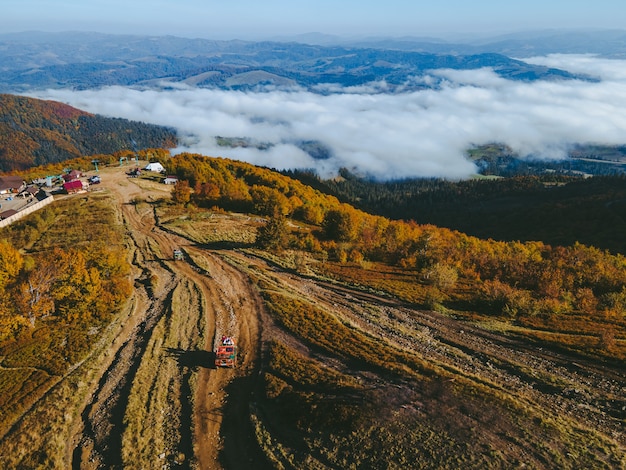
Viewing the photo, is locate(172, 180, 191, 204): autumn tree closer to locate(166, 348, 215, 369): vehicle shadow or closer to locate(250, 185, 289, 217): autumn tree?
locate(250, 185, 289, 217): autumn tree

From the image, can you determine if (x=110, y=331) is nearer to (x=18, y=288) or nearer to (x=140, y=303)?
(x=140, y=303)

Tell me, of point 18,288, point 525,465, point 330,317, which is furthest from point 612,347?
point 18,288

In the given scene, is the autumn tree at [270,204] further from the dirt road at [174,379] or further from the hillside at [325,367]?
the dirt road at [174,379]

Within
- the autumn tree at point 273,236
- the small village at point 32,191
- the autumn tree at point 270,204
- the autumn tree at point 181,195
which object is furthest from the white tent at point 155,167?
the autumn tree at point 273,236

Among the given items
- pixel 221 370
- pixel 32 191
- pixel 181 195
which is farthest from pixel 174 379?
pixel 32 191

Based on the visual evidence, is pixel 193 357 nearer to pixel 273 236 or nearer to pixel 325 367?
pixel 325 367

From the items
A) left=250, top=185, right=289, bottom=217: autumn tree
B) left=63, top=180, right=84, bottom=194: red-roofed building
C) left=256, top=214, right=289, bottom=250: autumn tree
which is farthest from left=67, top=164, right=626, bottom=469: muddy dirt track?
left=63, top=180, right=84, bottom=194: red-roofed building
